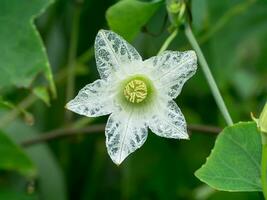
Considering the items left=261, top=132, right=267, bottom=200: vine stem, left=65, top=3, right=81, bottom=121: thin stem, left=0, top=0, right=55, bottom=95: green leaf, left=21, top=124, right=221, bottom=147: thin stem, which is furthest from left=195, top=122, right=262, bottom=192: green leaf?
left=65, top=3, right=81, bottom=121: thin stem

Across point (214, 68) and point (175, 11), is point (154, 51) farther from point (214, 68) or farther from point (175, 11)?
point (175, 11)

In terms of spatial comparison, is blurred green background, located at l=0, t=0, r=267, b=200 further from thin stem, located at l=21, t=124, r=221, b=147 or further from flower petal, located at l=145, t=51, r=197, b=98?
flower petal, located at l=145, t=51, r=197, b=98

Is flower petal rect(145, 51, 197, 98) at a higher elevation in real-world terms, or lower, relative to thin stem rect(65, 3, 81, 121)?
higher

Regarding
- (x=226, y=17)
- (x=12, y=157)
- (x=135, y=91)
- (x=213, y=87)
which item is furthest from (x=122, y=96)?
(x=226, y=17)

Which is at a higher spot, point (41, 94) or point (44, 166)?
point (41, 94)

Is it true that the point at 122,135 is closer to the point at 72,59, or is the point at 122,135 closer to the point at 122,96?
the point at 122,96
